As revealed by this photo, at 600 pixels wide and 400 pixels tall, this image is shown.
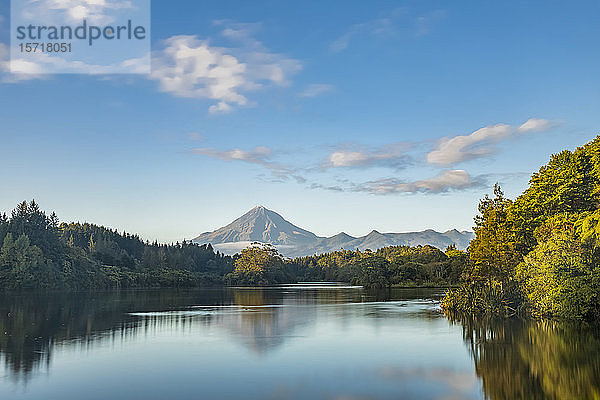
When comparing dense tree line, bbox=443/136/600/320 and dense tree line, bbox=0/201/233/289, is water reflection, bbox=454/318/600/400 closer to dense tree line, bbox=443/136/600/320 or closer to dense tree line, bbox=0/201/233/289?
dense tree line, bbox=443/136/600/320

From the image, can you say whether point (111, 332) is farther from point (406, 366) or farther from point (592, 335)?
point (592, 335)

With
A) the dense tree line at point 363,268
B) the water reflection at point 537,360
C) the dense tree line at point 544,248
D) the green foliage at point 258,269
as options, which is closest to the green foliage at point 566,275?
the dense tree line at point 544,248

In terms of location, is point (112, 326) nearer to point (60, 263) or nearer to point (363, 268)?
point (60, 263)

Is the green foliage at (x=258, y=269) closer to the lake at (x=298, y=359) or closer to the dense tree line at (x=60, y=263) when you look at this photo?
the dense tree line at (x=60, y=263)

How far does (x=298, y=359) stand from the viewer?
1934 centimetres

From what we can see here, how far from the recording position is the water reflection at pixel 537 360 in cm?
1373

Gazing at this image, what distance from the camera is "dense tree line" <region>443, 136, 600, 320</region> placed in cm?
2466

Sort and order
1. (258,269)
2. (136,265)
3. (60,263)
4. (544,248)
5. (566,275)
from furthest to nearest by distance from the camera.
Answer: (258,269) < (136,265) < (60,263) < (544,248) < (566,275)

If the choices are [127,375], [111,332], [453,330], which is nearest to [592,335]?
[453,330]

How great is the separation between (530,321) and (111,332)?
23.0m

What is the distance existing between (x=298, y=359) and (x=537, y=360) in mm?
8307

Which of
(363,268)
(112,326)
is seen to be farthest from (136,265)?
(112,326)

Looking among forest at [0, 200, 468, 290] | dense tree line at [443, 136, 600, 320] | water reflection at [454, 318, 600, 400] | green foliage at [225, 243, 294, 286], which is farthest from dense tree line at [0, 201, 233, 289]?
water reflection at [454, 318, 600, 400]

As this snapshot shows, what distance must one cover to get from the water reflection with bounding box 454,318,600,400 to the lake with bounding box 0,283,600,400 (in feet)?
0.13
